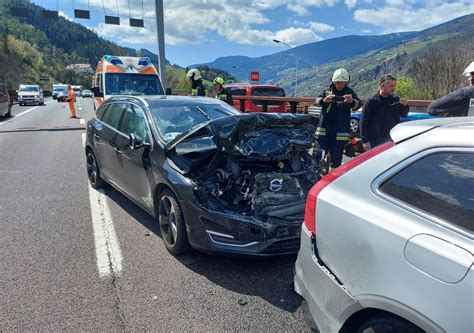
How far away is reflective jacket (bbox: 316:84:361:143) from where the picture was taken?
5.38 metres

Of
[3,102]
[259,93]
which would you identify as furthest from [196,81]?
[3,102]

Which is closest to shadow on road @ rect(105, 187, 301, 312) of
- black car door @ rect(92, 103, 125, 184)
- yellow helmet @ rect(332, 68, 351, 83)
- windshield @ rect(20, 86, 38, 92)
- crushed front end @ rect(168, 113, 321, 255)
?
crushed front end @ rect(168, 113, 321, 255)

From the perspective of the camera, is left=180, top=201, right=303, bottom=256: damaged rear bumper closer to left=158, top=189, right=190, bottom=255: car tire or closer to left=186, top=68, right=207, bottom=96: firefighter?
left=158, top=189, right=190, bottom=255: car tire

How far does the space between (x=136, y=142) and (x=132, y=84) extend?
9.31 meters

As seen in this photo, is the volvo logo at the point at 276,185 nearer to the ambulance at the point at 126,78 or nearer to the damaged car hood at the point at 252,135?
the damaged car hood at the point at 252,135

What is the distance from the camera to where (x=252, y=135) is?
12.2ft

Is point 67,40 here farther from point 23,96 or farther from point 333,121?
point 333,121

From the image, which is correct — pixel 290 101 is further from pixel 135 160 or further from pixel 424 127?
pixel 424 127

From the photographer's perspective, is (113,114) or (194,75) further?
(194,75)

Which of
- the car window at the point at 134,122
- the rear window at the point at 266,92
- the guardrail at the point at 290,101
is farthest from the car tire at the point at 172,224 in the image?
the rear window at the point at 266,92

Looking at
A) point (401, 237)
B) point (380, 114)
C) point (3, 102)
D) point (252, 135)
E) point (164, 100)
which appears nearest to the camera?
point (401, 237)

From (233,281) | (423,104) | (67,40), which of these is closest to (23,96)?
(423,104)

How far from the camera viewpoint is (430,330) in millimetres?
1533

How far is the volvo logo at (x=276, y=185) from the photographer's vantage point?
3637mm
